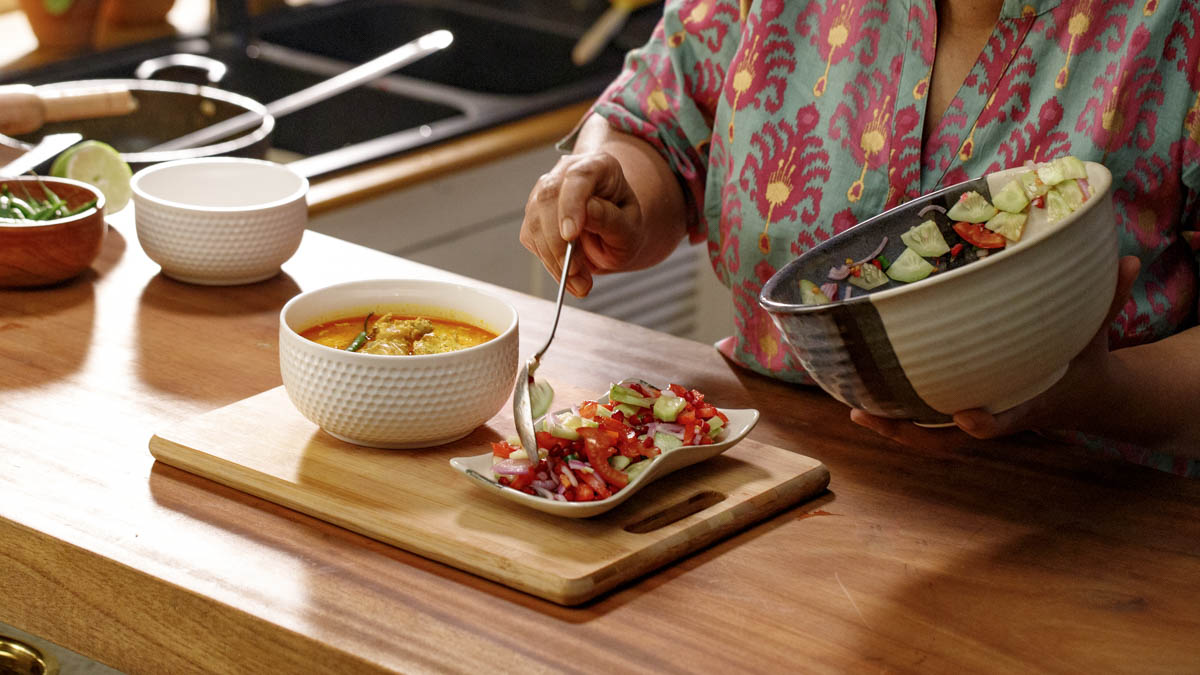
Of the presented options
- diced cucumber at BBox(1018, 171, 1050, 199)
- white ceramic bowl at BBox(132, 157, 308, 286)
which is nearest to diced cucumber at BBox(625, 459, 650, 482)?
diced cucumber at BBox(1018, 171, 1050, 199)

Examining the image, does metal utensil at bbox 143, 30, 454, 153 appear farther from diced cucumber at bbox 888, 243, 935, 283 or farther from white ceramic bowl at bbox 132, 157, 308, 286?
diced cucumber at bbox 888, 243, 935, 283

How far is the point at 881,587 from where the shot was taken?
935 millimetres

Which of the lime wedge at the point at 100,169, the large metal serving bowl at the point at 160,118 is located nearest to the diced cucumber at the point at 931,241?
the lime wedge at the point at 100,169

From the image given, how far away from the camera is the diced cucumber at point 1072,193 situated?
961 millimetres

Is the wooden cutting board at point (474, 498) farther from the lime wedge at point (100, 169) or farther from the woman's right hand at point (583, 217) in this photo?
the lime wedge at point (100, 169)

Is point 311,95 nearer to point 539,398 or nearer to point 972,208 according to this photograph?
point 539,398

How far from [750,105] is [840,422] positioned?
366mm

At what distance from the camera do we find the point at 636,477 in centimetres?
98

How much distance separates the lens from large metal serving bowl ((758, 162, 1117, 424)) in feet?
2.89

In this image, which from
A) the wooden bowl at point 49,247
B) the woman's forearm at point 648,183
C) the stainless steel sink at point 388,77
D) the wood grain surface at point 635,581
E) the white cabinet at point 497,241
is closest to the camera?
the wood grain surface at point 635,581

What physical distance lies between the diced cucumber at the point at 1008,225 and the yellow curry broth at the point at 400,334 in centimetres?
43

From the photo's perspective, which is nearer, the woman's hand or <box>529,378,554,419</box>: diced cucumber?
<box>529,378,554,419</box>: diced cucumber

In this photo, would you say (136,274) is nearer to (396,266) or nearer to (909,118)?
(396,266)

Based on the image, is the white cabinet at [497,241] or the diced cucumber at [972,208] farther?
the white cabinet at [497,241]
